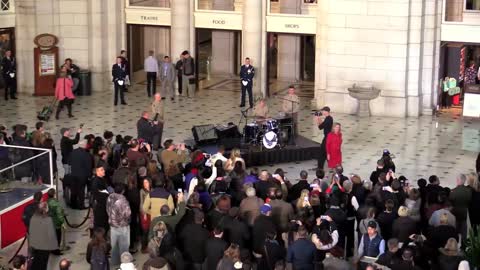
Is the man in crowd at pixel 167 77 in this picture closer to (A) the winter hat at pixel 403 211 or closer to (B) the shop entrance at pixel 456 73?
(B) the shop entrance at pixel 456 73

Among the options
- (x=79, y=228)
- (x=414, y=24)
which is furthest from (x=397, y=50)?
(x=79, y=228)

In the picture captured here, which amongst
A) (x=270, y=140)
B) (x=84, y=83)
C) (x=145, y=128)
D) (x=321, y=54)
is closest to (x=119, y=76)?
(x=84, y=83)

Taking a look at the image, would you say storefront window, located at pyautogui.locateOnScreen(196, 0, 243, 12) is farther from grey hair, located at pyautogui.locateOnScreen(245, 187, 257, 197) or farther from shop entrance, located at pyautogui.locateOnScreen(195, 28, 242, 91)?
grey hair, located at pyautogui.locateOnScreen(245, 187, 257, 197)

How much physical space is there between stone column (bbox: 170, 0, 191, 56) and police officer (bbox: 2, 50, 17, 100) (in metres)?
4.77

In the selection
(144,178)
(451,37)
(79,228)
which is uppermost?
(451,37)

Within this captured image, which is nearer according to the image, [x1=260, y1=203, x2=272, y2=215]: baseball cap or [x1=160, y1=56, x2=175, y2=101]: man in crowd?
[x1=260, y1=203, x2=272, y2=215]: baseball cap


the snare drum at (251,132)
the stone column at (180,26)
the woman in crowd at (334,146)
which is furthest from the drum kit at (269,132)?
the stone column at (180,26)

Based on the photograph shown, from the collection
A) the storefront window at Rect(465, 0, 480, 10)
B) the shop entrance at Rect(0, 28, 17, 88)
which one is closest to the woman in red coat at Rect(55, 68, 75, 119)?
the shop entrance at Rect(0, 28, 17, 88)

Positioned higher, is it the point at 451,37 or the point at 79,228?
the point at 451,37

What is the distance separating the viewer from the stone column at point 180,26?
3130cm

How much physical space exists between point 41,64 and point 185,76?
4.31m

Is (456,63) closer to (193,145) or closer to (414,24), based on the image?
(414,24)

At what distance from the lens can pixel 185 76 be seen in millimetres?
30609

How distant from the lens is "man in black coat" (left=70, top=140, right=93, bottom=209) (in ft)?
61.2
